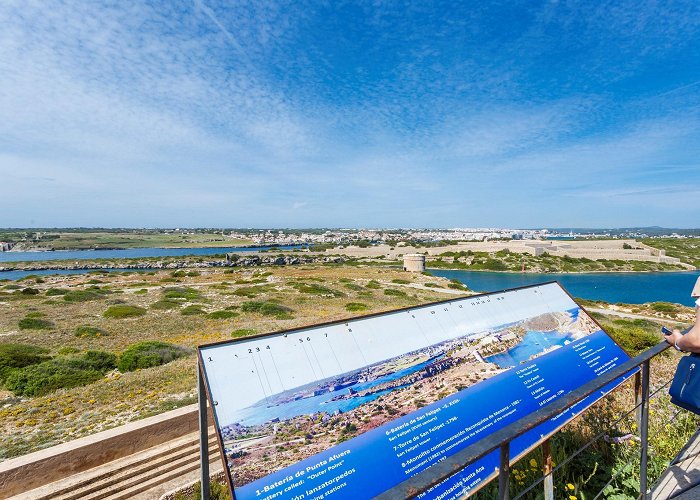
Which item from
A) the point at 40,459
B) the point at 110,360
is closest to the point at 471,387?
the point at 40,459

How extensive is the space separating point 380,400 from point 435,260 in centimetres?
7799

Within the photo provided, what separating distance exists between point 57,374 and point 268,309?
38.5 ft

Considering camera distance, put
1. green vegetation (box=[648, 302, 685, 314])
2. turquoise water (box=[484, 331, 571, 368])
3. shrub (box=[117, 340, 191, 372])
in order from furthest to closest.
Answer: green vegetation (box=[648, 302, 685, 314])
shrub (box=[117, 340, 191, 372])
turquoise water (box=[484, 331, 571, 368])

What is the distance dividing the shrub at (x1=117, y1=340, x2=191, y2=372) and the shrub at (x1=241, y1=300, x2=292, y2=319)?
7.71 m

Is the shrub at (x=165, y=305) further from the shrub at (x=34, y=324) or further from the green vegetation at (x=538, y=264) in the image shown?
the green vegetation at (x=538, y=264)

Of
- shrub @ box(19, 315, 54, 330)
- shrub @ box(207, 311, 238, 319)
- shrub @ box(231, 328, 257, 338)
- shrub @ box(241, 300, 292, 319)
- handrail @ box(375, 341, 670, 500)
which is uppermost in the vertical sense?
handrail @ box(375, 341, 670, 500)

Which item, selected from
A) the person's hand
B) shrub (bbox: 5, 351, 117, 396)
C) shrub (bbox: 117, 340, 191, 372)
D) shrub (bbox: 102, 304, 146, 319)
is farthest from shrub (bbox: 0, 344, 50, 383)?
the person's hand

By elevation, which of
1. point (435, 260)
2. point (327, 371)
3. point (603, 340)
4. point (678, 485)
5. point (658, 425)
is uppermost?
point (327, 371)

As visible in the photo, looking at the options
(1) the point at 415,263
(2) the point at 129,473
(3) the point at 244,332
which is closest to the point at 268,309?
(3) the point at 244,332

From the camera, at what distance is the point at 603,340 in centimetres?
365

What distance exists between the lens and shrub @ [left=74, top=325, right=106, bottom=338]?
14.5 meters

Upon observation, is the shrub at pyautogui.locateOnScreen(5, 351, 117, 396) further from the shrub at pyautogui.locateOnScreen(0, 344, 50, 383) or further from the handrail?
the handrail

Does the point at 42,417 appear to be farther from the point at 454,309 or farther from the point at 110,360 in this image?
the point at 454,309

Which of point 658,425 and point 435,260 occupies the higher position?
point 658,425
